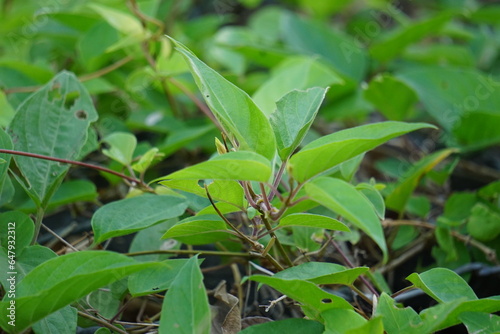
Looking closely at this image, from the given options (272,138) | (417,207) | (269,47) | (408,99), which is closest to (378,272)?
(417,207)

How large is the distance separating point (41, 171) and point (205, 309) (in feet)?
1.04

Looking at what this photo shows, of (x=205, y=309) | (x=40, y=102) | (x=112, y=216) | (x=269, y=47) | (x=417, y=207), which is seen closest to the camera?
(x=205, y=309)

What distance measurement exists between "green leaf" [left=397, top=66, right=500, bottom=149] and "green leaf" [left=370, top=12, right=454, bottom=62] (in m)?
0.17

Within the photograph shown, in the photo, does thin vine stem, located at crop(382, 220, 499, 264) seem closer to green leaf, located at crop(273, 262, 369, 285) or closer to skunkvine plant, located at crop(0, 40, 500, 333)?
skunkvine plant, located at crop(0, 40, 500, 333)

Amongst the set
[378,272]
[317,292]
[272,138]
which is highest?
[272,138]

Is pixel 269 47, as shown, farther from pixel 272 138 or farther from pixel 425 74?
pixel 272 138

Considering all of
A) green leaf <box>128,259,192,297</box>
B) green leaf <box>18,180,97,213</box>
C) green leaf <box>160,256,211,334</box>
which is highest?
green leaf <box>160,256,211,334</box>

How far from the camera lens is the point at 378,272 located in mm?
727

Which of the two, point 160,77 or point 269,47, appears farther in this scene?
point 269,47

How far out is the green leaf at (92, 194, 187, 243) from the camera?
59cm

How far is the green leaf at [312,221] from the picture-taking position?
518 mm

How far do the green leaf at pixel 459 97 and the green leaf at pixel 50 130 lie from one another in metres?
0.60

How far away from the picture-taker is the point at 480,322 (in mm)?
522

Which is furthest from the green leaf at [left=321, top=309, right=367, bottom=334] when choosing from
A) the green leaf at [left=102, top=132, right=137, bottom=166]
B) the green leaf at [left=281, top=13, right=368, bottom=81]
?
the green leaf at [left=281, top=13, right=368, bottom=81]
